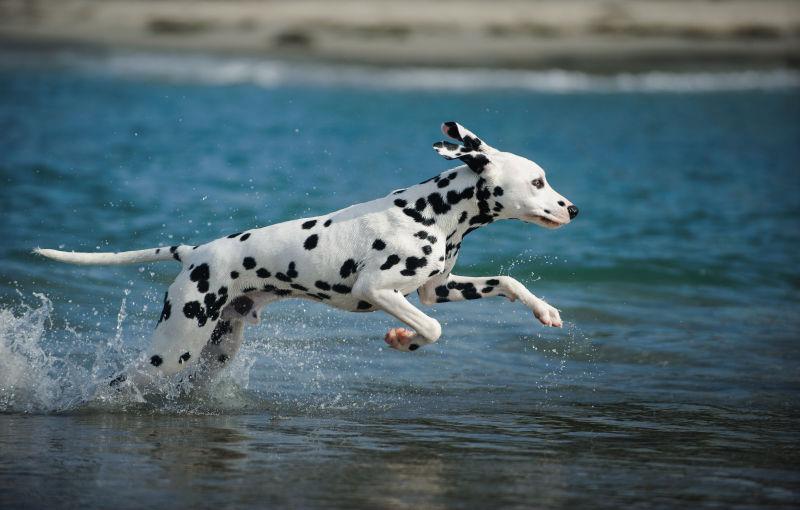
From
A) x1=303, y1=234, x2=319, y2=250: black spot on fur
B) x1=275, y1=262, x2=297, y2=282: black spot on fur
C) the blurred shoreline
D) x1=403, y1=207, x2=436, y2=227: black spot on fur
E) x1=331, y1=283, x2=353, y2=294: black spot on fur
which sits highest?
the blurred shoreline

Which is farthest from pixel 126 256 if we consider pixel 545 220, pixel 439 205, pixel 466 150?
pixel 545 220

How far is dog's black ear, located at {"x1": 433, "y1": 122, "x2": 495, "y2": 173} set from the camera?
7254mm

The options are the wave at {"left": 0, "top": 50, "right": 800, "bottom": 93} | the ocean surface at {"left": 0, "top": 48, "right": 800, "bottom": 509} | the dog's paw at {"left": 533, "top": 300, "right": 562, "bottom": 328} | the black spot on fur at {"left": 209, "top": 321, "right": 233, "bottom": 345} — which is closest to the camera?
the ocean surface at {"left": 0, "top": 48, "right": 800, "bottom": 509}

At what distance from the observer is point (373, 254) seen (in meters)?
7.35

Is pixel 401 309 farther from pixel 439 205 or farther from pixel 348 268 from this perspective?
pixel 439 205

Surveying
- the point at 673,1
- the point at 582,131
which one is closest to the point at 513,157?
the point at 582,131

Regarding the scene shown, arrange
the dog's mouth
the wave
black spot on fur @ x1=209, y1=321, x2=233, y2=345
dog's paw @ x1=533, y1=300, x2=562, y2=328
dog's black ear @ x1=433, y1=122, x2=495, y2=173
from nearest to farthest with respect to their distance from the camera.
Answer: dog's black ear @ x1=433, y1=122, x2=495, y2=173 → the dog's mouth → dog's paw @ x1=533, y1=300, x2=562, y2=328 → black spot on fur @ x1=209, y1=321, x2=233, y2=345 → the wave

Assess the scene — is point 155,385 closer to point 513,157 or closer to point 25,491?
point 25,491

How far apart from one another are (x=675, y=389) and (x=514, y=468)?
280 cm

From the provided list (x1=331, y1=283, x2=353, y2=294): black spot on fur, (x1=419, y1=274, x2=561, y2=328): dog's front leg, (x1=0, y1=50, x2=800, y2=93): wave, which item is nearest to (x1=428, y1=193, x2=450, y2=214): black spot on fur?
(x1=419, y1=274, x2=561, y2=328): dog's front leg

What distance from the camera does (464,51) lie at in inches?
1783

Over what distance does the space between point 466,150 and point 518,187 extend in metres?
0.41

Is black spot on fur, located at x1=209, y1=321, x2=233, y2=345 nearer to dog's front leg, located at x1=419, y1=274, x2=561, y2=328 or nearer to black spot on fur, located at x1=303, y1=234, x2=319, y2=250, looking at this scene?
black spot on fur, located at x1=303, y1=234, x2=319, y2=250

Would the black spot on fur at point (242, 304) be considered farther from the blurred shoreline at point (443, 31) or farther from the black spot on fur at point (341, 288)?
the blurred shoreline at point (443, 31)
